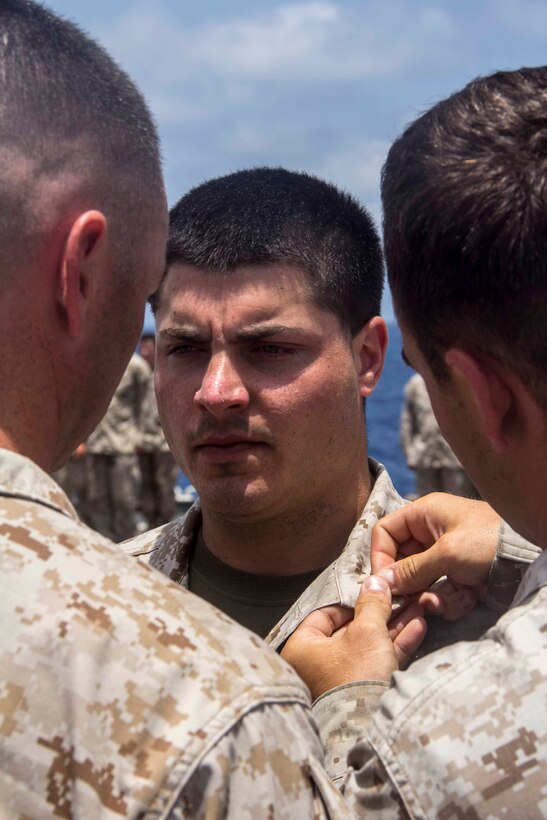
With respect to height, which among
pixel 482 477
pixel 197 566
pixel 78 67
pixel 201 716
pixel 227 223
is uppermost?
pixel 78 67

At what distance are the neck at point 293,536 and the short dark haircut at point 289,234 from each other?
59 centimetres

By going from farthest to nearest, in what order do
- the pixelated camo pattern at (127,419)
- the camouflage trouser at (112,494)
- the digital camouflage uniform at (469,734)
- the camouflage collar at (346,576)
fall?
1. the camouflage trouser at (112,494)
2. the pixelated camo pattern at (127,419)
3. the camouflage collar at (346,576)
4. the digital camouflage uniform at (469,734)

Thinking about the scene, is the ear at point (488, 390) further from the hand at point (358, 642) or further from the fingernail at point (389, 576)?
the fingernail at point (389, 576)

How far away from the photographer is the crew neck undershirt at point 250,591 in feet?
10.7

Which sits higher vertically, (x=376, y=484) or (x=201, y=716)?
(x=201, y=716)

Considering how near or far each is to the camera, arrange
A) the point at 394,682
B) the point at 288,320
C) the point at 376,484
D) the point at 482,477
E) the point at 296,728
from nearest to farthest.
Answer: the point at 296,728 → the point at 394,682 → the point at 482,477 → the point at 288,320 → the point at 376,484

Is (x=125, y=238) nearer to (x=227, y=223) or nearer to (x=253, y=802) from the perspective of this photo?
(x=253, y=802)

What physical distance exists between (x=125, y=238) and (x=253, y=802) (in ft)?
3.31

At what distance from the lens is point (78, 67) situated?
193 cm

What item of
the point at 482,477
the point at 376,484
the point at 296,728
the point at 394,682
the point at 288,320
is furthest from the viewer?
the point at 376,484

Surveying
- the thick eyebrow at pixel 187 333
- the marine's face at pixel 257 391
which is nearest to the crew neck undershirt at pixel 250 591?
the marine's face at pixel 257 391

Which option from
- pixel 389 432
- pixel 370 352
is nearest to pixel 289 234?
pixel 370 352

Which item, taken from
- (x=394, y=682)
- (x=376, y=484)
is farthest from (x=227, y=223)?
(x=394, y=682)

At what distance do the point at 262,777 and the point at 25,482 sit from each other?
0.59 meters
